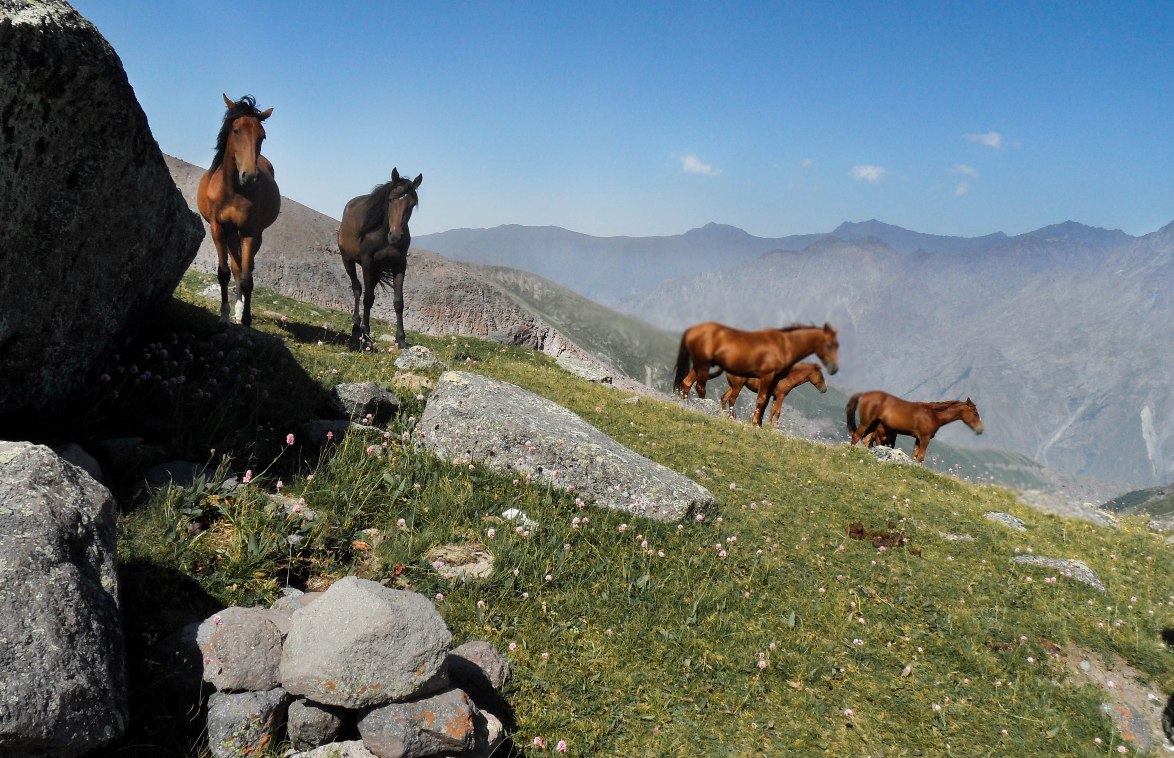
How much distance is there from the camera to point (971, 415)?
30219mm

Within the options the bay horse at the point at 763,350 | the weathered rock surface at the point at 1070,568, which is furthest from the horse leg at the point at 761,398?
the weathered rock surface at the point at 1070,568

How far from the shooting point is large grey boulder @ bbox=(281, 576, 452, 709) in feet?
14.5

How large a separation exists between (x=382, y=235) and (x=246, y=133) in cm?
530

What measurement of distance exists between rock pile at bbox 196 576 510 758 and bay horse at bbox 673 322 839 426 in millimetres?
20952

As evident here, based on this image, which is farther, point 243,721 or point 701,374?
point 701,374

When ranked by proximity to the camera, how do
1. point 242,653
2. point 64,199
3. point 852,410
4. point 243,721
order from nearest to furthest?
point 243,721
point 242,653
point 64,199
point 852,410

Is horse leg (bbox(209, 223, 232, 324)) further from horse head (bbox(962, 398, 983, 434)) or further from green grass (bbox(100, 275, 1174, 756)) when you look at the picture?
horse head (bbox(962, 398, 983, 434))

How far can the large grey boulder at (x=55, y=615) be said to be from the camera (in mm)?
3414

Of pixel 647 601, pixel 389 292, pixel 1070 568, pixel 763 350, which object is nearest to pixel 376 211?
pixel 763 350

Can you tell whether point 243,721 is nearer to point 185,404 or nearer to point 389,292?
point 185,404

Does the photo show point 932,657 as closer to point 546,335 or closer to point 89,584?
point 89,584

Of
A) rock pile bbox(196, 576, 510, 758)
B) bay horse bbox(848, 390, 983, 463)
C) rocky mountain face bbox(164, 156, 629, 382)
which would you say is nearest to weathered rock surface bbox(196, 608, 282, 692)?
rock pile bbox(196, 576, 510, 758)

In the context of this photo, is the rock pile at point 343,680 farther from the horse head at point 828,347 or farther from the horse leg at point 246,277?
the horse head at point 828,347

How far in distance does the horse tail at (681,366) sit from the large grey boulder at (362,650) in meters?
23.2
